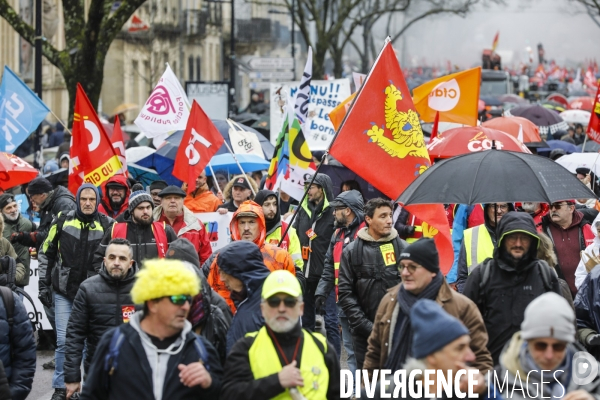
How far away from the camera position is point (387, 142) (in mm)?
7785

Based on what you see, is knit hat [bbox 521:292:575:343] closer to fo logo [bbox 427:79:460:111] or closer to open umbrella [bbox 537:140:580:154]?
fo logo [bbox 427:79:460:111]

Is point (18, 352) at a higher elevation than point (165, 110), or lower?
lower

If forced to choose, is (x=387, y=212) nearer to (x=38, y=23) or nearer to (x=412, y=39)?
(x=38, y=23)

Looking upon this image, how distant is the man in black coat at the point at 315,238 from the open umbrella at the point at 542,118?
42.4 ft

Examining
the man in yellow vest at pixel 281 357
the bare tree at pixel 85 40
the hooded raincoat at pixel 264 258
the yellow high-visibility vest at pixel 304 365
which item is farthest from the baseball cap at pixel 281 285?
the bare tree at pixel 85 40

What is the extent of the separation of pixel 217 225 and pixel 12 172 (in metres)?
2.59

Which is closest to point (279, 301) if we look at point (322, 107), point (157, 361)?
point (157, 361)

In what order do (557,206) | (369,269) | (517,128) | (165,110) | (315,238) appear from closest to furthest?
(369,269), (557,206), (315,238), (165,110), (517,128)

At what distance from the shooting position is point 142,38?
46.4 m

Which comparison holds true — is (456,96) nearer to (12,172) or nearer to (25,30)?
(12,172)

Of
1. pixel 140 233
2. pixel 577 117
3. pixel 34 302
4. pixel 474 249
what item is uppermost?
pixel 474 249

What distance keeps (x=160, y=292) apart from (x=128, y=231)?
12.0 ft

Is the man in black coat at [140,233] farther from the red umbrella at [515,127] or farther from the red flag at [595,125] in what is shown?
the red umbrella at [515,127]

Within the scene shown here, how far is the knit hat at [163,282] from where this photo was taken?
195 inches
